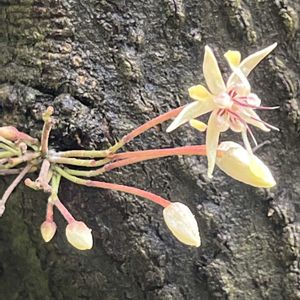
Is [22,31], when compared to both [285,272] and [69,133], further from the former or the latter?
[285,272]

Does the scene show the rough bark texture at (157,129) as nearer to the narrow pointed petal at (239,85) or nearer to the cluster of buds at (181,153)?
the cluster of buds at (181,153)

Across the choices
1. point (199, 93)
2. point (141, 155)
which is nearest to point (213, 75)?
point (199, 93)

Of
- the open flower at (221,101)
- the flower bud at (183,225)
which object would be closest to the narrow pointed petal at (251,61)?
the open flower at (221,101)

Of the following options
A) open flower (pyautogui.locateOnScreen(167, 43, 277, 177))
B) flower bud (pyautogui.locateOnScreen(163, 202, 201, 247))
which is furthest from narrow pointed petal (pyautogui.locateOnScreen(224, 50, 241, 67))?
flower bud (pyautogui.locateOnScreen(163, 202, 201, 247))

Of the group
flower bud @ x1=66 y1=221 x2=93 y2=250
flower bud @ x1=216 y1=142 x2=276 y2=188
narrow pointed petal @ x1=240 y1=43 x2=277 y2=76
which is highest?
narrow pointed petal @ x1=240 y1=43 x2=277 y2=76

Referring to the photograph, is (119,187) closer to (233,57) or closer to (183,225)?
(183,225)

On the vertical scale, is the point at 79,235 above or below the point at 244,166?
below

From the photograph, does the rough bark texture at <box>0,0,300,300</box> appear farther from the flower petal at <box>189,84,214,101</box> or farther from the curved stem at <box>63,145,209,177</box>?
the flower petal at <box>189,84,214,101</box>
